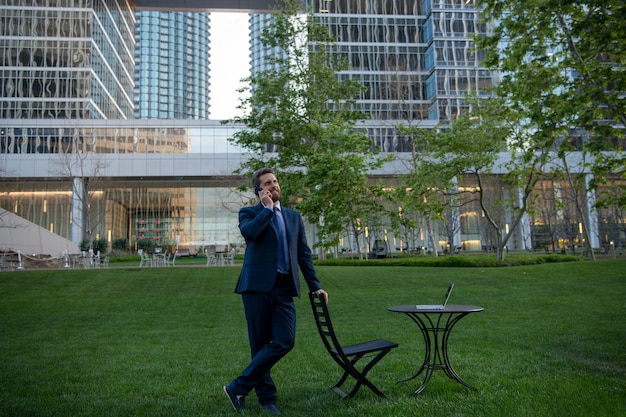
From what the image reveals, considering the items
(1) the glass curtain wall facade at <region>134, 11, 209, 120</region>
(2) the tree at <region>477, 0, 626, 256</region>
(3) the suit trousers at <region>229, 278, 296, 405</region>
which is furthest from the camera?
(1) the glass curtain wall facade at <region>134, 11, 209, 120</region>

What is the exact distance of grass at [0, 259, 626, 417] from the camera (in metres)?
4.82

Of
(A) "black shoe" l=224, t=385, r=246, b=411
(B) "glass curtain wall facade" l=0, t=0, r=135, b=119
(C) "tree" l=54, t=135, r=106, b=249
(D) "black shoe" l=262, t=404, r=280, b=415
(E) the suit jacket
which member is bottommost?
(D) "black shoe" l=262, t=404, r=280, b=415

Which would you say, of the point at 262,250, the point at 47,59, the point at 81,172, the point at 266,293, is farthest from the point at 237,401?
the point at 47,59

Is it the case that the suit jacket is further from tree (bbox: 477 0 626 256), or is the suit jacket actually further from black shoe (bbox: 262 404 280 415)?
tree (bbox: 477 0 626 256)

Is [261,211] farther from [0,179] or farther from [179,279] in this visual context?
[0,179]

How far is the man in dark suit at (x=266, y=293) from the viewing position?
178 inches

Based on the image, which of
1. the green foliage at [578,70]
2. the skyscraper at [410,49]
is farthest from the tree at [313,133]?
the skyscraper at [410,49]

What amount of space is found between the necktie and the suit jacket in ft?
0.12

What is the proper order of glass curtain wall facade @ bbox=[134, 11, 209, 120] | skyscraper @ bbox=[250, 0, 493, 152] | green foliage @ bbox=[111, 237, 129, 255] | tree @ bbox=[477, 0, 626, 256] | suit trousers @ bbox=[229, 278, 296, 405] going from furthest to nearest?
glass curtain wall facade @ bbox=[134, 11, 209, 120] < skyscraper @ bbox=[250, 0, 493, 152] < green foliage @ bbox=[111, 237, 129, 255] < tree @ bbox=[477, 0, 626, 256] < suit trousers @ bbox=[229, 278, 296, 405]

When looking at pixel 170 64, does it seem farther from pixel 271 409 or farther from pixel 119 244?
pixel 271 409

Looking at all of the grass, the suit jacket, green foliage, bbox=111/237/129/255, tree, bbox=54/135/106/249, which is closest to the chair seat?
the grass

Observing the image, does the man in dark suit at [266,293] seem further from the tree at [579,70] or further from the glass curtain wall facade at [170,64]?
the glass curtain wall facade at [170,64]

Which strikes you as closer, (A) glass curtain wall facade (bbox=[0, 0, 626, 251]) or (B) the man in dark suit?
(B) the man in dark suit

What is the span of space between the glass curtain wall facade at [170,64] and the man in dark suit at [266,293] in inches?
5387
